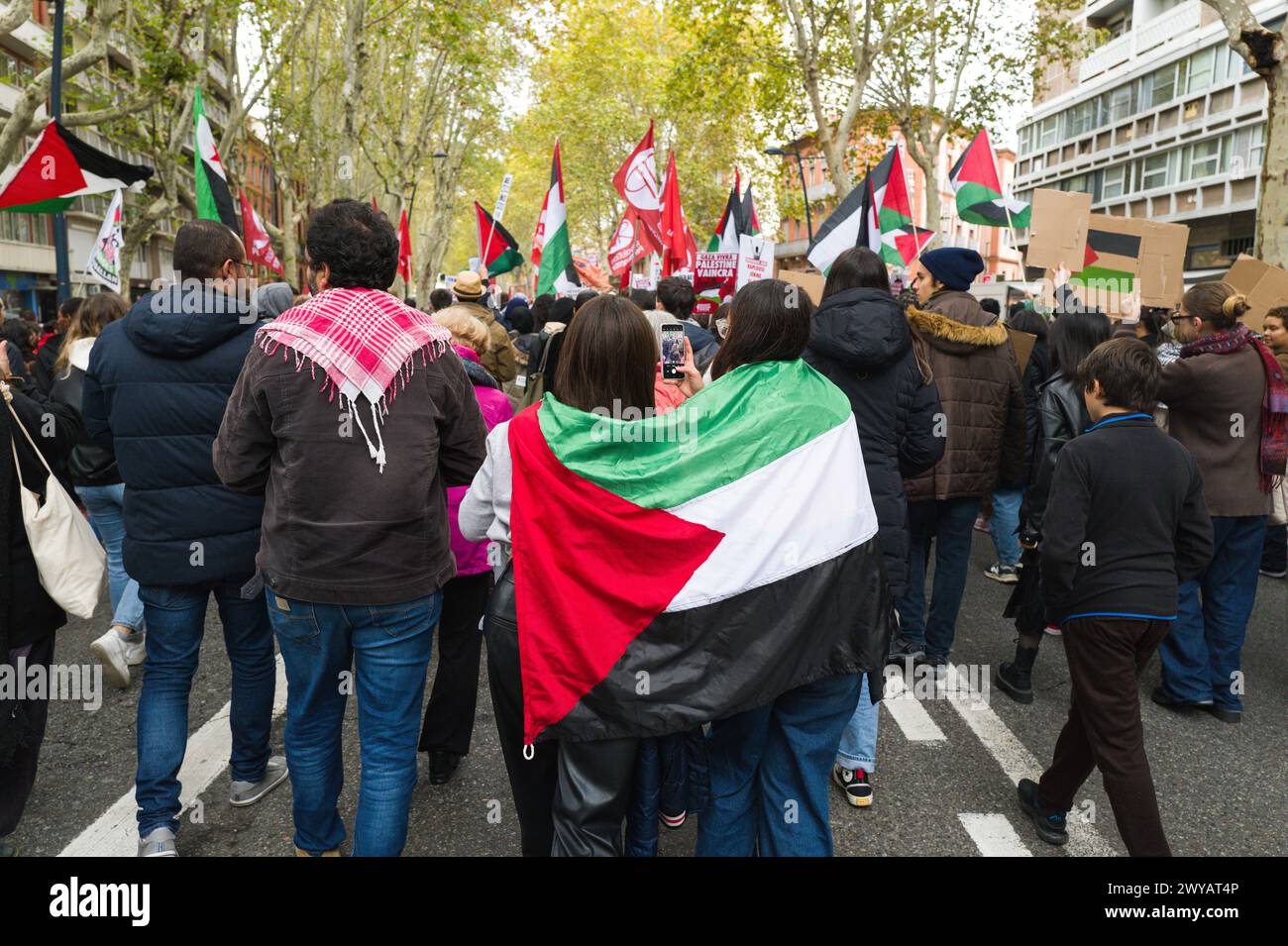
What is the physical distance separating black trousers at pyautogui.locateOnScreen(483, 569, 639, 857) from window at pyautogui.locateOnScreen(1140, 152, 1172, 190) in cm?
4913

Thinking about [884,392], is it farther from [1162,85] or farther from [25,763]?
[1162,85]

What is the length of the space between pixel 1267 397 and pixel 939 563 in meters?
1.71

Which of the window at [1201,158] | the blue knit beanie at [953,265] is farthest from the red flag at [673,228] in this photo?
the window at [1201,158]

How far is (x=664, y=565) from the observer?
2336mm

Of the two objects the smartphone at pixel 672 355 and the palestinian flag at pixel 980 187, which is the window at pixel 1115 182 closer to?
the palestinian flag at pixel 980 187

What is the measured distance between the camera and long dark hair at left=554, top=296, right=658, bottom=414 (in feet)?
7.76

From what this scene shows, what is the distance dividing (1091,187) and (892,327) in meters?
53.5

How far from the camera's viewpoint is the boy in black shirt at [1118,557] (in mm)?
3025

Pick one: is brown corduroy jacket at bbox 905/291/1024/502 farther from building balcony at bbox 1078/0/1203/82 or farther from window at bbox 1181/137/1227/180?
building balcony at bbox 1078/0/1203/82

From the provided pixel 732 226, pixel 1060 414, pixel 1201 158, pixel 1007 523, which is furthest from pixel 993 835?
pixel 1201 158

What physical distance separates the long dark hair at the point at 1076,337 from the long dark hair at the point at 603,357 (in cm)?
349

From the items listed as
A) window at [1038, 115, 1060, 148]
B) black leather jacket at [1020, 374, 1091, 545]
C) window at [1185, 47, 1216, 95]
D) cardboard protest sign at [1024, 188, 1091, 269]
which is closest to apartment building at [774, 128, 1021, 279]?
window at [1038, 115, 1060, 148]
